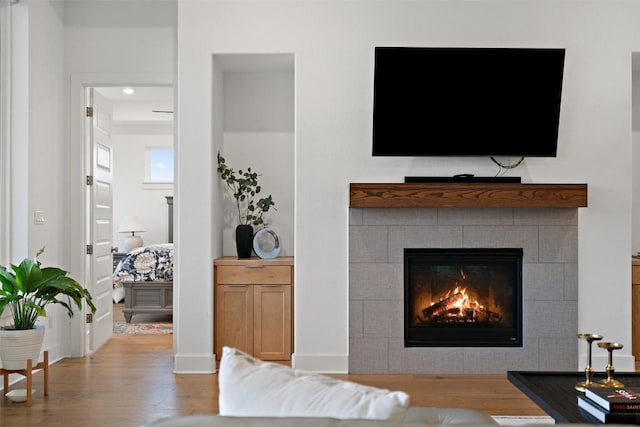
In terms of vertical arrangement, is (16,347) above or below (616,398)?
below

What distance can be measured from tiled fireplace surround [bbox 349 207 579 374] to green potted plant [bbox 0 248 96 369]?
1897 mm

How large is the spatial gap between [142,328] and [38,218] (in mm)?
2156

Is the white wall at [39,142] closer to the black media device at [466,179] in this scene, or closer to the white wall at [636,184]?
the black media device at [466,179]

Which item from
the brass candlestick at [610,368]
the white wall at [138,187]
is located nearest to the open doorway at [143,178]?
the white wall at [138,187]

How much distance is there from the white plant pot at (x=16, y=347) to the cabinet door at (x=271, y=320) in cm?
150

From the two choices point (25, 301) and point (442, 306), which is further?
point (442, 306)

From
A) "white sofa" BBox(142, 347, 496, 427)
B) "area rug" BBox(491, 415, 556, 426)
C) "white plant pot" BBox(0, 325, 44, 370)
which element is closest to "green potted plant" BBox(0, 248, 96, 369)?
"white plant pot" BBox(0, 325, 44, 370)

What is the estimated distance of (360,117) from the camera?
4469 millimetres

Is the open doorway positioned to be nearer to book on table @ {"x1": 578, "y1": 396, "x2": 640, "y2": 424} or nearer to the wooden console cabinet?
the wooden console cabinet

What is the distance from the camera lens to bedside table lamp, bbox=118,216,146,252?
8.98 metres

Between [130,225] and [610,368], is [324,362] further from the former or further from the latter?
[130,225]

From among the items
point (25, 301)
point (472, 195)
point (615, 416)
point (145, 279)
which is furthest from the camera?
point (145, 279)

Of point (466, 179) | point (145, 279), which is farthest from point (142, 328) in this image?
point (466, 179)

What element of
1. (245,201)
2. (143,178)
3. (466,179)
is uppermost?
(143,178)
